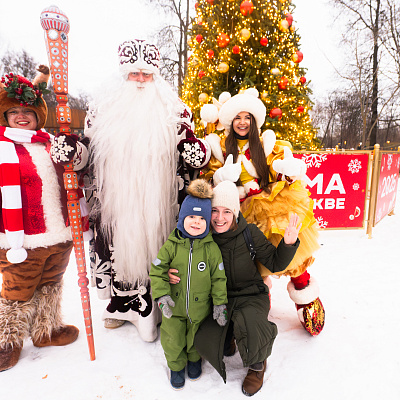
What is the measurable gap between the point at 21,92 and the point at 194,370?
2.31 meters

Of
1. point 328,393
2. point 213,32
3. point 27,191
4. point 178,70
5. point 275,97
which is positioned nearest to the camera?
point 328,393

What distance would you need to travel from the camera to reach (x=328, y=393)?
5.91 ft

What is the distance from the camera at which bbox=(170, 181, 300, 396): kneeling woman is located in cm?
176

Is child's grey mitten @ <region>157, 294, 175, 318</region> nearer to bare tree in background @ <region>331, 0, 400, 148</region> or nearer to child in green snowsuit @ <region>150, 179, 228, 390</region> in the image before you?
child in green snowsuit @ <region>150, 179, 228, 390</region>

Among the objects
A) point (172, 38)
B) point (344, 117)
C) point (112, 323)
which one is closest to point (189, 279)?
point (112, 323)

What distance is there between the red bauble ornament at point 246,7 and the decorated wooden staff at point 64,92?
4116 millimetres

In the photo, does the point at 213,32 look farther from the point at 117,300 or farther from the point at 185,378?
the point at 185,378

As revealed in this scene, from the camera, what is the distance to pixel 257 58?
5207 millimetres

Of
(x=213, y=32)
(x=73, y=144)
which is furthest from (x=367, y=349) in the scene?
(x=213, y=32)

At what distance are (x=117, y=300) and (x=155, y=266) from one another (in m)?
0.80

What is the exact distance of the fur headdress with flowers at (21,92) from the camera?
6.19 feet

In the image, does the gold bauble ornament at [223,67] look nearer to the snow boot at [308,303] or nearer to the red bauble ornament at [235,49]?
the red bauble ornament at [235,49]

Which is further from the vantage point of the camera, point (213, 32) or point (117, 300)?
point (213, 32)

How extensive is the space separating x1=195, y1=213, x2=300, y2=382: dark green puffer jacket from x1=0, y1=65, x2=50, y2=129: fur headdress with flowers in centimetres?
166
